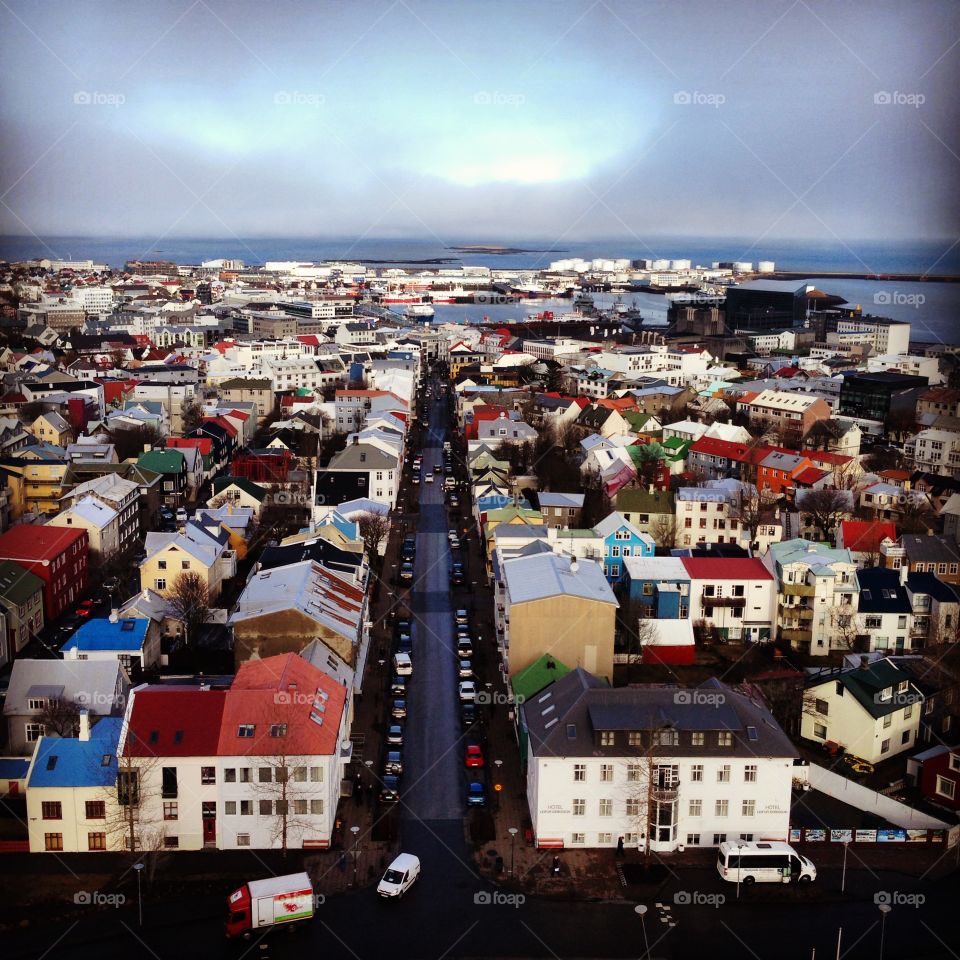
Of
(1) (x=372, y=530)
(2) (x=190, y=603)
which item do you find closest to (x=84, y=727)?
(2) (x=190, y=603)

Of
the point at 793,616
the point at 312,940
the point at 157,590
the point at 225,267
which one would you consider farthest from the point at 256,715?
the point at 225,267

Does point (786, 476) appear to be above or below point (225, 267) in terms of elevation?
below

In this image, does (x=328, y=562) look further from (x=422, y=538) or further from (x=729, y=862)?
(x=729, y=862)

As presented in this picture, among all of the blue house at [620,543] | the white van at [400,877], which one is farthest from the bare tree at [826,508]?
the white van at [400,877]

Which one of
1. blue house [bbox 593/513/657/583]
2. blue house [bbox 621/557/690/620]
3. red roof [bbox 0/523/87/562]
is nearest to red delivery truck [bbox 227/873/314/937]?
blue house [bbox 621/557/690/620]

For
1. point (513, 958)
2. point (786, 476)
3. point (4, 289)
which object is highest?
point (4, 289)

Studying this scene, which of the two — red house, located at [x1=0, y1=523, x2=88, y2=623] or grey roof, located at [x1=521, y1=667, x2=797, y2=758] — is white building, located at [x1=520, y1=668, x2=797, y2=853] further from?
red house, located at [x1=0, y1=523, x2=88, y2=623]

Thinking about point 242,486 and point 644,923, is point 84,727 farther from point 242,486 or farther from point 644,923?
point 242,486
